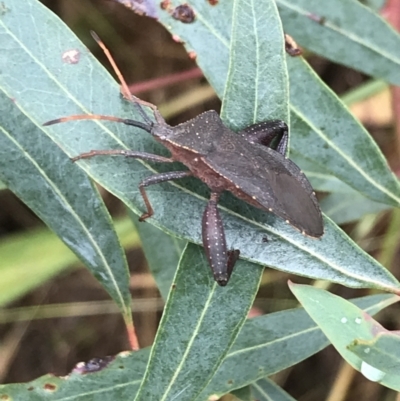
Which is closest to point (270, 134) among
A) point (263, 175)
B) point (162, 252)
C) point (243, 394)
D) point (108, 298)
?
point (263, 175)

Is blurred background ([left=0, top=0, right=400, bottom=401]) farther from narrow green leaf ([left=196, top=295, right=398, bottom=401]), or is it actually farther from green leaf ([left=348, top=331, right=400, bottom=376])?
green leaf ([left=348, top=331, right=400, bottom=376])

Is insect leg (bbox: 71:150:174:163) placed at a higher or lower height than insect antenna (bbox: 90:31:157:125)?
lower

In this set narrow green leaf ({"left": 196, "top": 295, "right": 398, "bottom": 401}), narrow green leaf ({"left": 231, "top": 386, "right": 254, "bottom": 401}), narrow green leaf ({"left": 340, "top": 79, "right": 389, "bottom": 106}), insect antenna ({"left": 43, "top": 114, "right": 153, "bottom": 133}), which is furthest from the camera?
narrow green leaf ({"left": 340, "top": 79, "right": 389, "bottom": 106})

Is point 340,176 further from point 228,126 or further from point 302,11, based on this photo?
point 302,11

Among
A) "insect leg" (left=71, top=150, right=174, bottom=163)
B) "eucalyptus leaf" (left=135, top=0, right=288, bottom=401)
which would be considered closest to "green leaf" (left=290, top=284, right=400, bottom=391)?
"eucalyptus leaf" (left=135, top=0, right=288, bottom=401)

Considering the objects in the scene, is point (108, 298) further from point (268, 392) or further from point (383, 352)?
point (383, 352)

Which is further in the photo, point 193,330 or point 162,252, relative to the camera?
point 162,252
